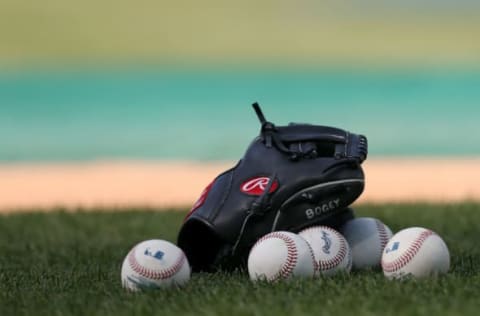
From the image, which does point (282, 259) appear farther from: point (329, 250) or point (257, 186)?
point (257, 186)

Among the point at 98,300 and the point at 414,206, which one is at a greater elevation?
the point at 98,300

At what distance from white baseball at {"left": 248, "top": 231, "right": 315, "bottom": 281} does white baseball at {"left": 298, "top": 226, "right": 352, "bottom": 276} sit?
0.22 ft

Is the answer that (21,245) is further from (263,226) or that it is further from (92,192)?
(92,192)

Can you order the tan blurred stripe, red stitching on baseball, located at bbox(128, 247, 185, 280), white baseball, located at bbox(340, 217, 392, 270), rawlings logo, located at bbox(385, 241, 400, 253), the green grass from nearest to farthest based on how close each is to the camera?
the green grass → red stitching on baseball, located at bbox(128, 247, 185, 280) → rawlings logo, located at bbox(385, 241, 400, 253) → white baseball, located at bbox(340, 217, 392, 270) → the tan blurred stripe

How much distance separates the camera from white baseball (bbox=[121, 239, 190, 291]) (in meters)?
4.69

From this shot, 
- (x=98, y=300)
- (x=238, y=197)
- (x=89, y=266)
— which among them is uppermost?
(x=238, y=197)

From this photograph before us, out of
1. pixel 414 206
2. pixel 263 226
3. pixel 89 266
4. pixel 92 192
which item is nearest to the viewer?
pixel 263 226

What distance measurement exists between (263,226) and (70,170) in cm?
1279

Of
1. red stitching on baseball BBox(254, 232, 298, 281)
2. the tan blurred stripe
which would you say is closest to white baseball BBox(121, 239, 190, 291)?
red stitching on baseball BBox(254, 232, 298, 281)

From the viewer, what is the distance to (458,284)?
177 inches

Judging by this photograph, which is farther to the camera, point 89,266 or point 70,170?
point 70,170

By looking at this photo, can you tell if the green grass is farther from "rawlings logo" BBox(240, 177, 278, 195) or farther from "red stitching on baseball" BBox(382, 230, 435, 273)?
"rawlings logo" BBox(240, 177, 278, 195)

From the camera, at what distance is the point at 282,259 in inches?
186

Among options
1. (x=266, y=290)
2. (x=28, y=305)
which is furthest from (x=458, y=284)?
(x=28, y=305)
